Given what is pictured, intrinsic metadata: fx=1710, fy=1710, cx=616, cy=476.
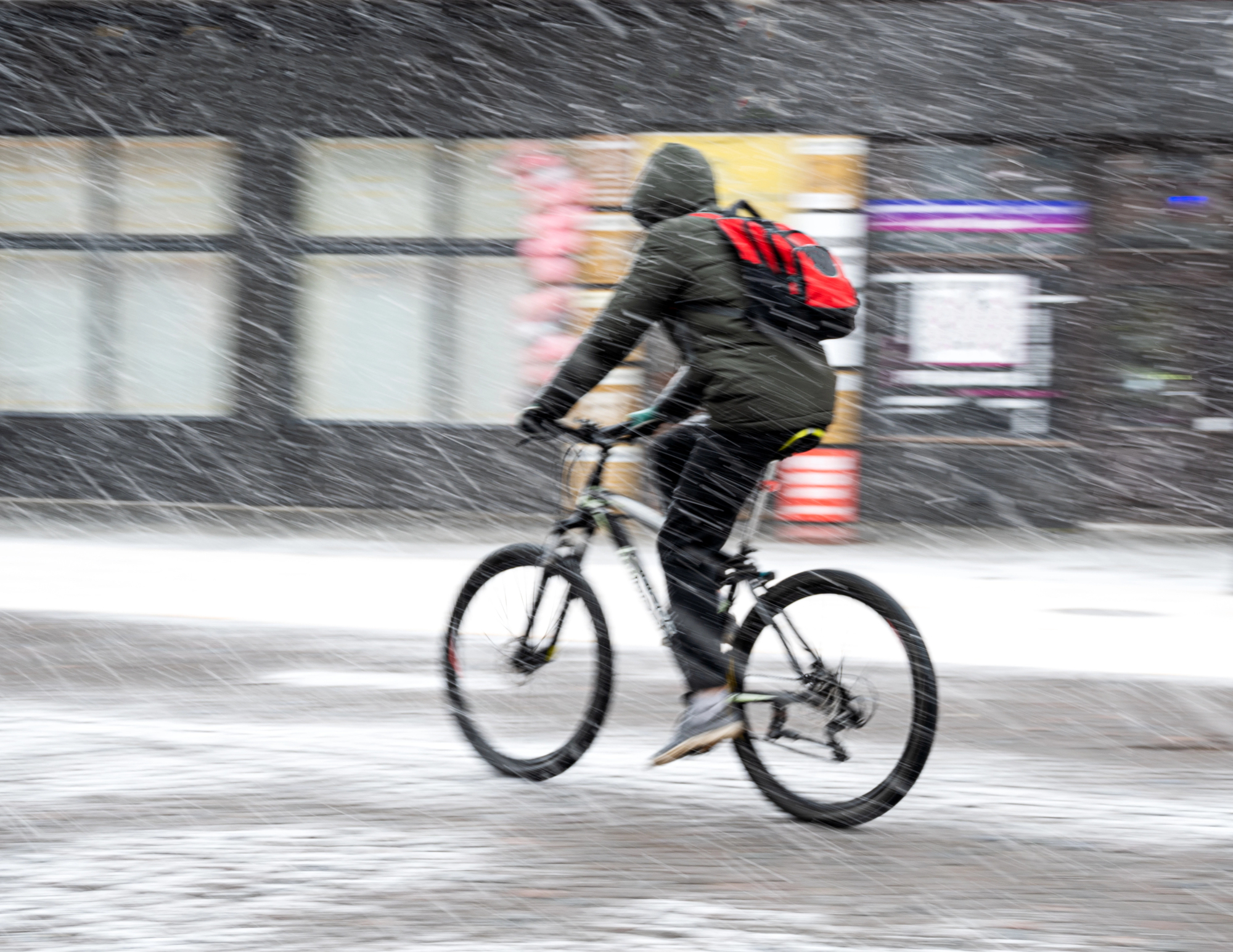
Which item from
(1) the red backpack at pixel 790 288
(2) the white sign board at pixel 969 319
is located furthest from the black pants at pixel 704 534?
(2) the white sign board at pixel 969 319

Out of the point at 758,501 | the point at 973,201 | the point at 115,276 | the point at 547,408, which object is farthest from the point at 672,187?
the point at 115,276

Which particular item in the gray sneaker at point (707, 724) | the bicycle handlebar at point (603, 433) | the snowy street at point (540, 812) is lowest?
the snowy street at point (540, 812)

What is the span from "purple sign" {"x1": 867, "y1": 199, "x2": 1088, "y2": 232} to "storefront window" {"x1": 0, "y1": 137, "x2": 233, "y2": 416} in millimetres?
5671

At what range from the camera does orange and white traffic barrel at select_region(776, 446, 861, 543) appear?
13328 millimetres

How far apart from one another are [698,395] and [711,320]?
0.37 metres

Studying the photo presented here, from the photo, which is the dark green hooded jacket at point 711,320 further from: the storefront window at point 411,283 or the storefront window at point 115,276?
the storefront window at point 115,276

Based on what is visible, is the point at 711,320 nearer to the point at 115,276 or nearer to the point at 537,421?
the point at 537,421

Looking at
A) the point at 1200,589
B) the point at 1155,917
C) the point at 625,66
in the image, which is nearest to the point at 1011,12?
the point at 625,66

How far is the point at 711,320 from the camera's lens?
4.89 meters

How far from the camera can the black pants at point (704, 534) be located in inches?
195

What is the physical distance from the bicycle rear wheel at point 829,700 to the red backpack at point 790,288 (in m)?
0.70

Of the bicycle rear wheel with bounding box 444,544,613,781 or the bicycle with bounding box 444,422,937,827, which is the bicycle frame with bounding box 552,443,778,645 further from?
the bicycle rear wheel with bounding box 444,544,613,781

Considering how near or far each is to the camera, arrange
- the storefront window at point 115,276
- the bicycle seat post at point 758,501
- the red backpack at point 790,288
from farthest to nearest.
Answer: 1. the storefront window at point 115,276
2. the bicycle seat post at point 758,501
3. the red backpack at point 790,288

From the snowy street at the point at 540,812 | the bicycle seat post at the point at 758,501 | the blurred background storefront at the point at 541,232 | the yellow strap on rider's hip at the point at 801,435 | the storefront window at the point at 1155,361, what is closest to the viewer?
the snowy street at the point at 540,812
